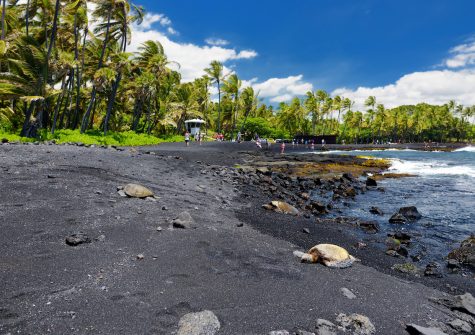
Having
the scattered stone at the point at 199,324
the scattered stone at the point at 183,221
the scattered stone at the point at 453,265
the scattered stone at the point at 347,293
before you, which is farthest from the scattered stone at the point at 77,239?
the scattered stone at the point at 453,265

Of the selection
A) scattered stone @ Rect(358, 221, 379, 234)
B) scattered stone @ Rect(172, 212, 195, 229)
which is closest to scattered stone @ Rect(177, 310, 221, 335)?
scattered stone @ Rect(172, 212, 195, 229)

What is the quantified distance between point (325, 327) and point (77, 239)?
3956mm

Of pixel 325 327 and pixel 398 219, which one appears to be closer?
pixel 325 327

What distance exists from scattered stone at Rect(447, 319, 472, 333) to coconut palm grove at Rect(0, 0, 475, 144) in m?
23.9

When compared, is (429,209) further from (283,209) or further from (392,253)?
(283,209)

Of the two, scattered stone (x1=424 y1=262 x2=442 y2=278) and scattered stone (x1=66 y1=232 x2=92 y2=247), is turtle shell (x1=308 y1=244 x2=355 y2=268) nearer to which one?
scattered stone (x1=424 y1=262 x2=442 y2=278)

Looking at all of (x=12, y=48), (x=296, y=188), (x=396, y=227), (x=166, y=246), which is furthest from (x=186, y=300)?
(x=12, y=48)

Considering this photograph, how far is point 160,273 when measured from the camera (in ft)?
14.2

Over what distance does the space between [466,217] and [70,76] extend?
35.7 metres

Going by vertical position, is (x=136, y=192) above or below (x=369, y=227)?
above

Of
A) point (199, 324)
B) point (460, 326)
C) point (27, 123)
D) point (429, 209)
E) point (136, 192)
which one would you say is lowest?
point (429, 209)

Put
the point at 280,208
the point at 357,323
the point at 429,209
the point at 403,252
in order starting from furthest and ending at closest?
the point at 429,209 < the point at 280,208 < the point at 403,252 < the point at 357,323

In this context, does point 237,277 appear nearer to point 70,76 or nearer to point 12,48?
point 12,48

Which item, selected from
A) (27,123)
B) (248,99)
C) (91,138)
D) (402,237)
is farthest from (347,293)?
(248,99)
